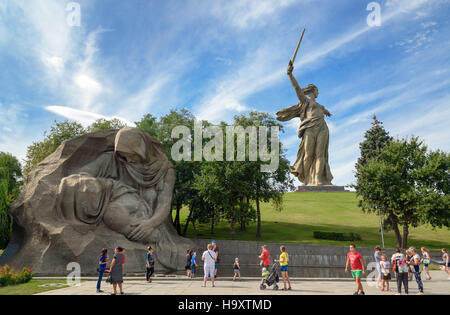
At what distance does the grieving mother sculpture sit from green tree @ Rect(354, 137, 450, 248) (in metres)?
18.2

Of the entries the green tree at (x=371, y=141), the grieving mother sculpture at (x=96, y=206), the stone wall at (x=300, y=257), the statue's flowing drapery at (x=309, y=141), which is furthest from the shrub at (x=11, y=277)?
the green tree at (x=371, y=141)

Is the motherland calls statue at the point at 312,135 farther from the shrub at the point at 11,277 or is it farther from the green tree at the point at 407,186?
the shrub at the point at 11,277

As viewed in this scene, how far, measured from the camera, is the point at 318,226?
31.0 m

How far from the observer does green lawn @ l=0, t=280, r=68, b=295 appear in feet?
33.0

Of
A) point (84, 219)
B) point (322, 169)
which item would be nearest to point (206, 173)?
point (84, 219)

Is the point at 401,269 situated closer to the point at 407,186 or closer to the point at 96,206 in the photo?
the point at 96,206

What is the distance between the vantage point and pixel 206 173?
25609 millimetres

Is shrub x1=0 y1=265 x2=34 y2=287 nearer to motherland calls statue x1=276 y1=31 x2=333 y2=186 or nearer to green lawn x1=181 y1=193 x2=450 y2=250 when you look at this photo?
green lawn x1=181 y1=193 x2=450 y2=250

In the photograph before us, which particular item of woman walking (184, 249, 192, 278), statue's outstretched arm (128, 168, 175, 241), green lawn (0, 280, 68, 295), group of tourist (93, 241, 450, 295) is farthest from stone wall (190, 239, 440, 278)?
green lawn (0, 280, 68, 295)

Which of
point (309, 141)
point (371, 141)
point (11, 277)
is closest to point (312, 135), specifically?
point (309, 141)

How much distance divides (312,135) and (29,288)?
42088 millimetres

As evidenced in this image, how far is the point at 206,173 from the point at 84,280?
1375 cm
